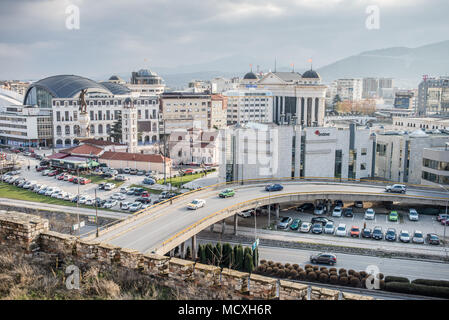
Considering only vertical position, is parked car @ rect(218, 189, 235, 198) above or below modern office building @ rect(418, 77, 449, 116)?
below

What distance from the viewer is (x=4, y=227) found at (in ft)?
26.0

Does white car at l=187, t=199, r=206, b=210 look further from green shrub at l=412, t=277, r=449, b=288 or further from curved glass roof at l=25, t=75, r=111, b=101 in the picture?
curved glass roof at l=25, t=75, r=111, b=101

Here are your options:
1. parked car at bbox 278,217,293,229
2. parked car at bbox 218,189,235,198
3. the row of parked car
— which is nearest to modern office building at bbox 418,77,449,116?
the row of parked car

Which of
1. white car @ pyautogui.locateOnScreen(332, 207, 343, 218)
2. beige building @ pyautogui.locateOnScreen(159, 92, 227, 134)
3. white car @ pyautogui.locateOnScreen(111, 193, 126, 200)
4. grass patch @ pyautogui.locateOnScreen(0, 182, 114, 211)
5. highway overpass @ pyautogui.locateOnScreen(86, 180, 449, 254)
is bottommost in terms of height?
grass patch @ pyautogui.locateOnScreen(0, 182, 114, 211)

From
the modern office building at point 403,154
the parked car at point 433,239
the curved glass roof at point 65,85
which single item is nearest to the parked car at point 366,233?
the parked car at point 433,239

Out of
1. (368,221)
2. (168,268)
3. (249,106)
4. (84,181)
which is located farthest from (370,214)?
(249,106)

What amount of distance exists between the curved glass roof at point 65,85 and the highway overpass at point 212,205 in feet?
136

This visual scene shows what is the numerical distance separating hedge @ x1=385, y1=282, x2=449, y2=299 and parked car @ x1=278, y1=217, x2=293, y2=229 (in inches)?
391

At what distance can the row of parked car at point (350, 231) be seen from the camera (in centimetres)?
2522

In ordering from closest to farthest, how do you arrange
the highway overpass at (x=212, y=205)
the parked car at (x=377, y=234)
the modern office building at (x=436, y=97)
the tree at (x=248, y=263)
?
the highway overpass at (x=212, y=205) < the tree at (x=248, y=263) < the parked car at (x=377, y=234) < the modern office building at (x=436, y=97)

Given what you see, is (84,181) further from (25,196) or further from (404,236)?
(404,236)

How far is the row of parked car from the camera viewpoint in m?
25.2

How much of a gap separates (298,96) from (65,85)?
1529 inches

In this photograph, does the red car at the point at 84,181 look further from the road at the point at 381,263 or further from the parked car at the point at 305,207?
the road at the point at 381,263
